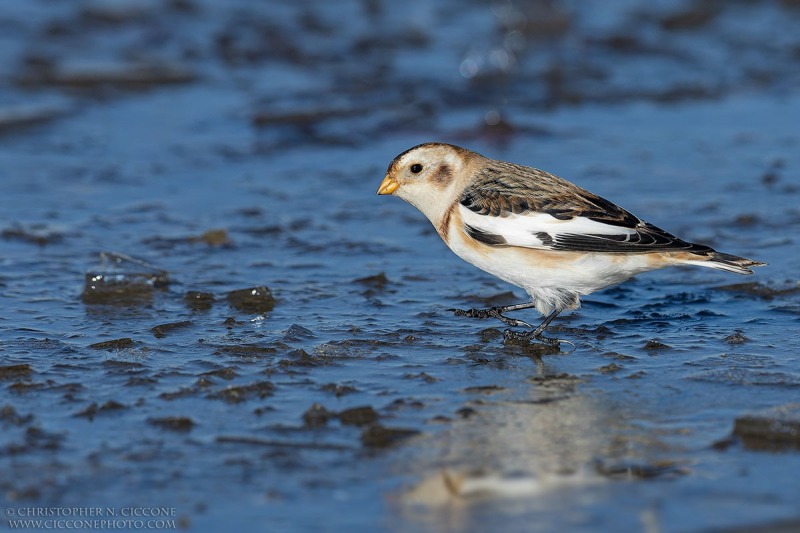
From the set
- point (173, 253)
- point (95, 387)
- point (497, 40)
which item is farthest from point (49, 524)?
point (497, 40)

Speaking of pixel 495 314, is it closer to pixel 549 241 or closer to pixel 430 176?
pixel 549 241

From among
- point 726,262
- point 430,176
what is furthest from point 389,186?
point 726,262

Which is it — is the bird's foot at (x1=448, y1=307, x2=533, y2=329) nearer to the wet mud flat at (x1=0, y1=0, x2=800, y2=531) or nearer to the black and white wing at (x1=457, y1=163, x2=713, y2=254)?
the wet mud flat at (x1=0, y1=0, x2=800, y2=531)

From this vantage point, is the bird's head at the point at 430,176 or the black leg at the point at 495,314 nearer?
the black leg at the point at 495,314

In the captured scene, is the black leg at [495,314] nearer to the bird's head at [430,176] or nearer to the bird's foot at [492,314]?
the bird's foot at [492,314]

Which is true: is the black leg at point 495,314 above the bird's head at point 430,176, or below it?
below

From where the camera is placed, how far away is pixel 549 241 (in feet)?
16.7

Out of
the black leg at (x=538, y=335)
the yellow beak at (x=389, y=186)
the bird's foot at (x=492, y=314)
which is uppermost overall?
the yellow beak at (x=389, y=186)

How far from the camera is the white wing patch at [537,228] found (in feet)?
16.7

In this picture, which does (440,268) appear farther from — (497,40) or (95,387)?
(497,40)

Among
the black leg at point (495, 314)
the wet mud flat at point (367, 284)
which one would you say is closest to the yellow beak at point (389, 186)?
the wet mud flat at point (367, 284)

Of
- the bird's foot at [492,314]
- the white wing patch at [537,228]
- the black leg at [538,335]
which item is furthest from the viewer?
the bird's foot at [492,314]

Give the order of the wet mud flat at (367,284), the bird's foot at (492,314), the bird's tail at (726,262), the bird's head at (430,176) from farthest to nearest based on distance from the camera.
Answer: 1. the bird's head at (430,176)
2. the bird's foot at (492,314)
3. the bird's tail at (726,262)
4. the wet mud flat at (367,284)

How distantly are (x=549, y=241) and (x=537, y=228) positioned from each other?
0.09 m
